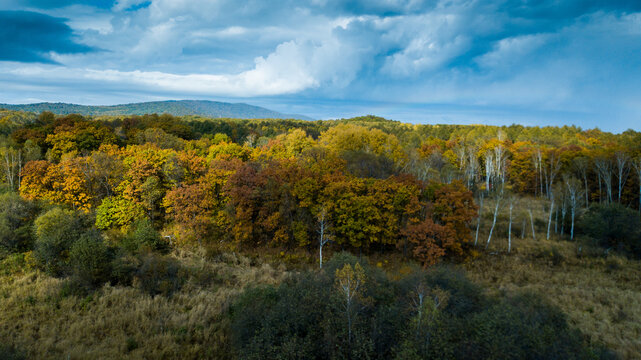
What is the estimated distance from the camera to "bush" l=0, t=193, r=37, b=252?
79.9ft

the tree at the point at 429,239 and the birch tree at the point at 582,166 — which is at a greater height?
the birch tree at the point at 582,166

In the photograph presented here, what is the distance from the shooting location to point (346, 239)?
28281 mm

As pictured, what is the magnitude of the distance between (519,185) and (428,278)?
173 ft

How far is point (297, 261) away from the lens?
85.3 ft

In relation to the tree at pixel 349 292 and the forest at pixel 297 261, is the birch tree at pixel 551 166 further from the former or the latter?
the tree at pixel 349 292

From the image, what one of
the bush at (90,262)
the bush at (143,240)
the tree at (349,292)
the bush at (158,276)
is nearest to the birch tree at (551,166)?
the tree at (349,292)

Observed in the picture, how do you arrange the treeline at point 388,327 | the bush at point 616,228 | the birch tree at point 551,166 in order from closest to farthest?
the treeline at point 388,327 → the bush at point 616,228 → the birch tree at point 551,166

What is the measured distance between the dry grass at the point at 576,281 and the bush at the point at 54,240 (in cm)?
3092

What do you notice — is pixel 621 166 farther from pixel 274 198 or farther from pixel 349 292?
pixel 349 292

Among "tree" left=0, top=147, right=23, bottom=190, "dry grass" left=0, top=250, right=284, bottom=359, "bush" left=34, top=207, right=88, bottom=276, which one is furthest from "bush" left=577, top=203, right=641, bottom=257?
"tree" left=0, top=147, right=23, bottom=190

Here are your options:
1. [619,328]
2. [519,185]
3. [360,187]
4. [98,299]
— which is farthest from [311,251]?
[519,185]

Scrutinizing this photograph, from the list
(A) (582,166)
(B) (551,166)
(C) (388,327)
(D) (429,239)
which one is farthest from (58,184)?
(B) (551,166)

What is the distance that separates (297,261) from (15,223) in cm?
2512

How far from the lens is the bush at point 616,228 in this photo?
27.4 meters
